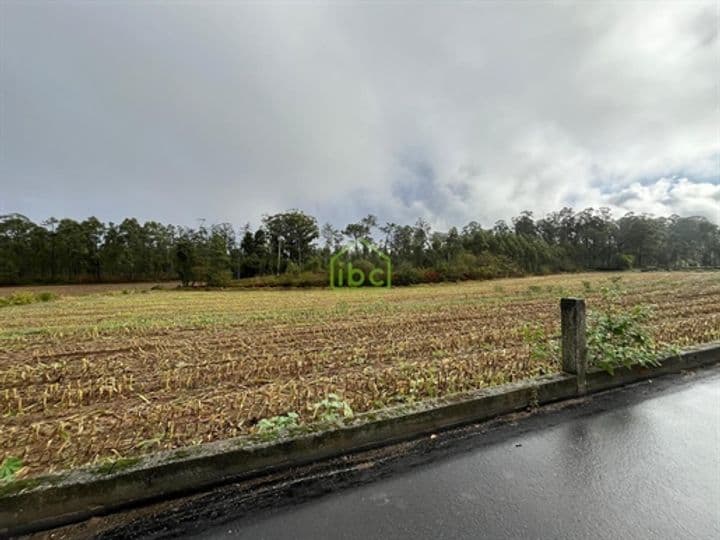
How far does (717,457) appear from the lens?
7.07 ft

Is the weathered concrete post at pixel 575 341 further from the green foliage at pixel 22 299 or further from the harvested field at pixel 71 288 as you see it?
the harvested field at pixel 71 288

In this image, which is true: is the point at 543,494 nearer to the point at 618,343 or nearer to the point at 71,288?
the point at 618,343

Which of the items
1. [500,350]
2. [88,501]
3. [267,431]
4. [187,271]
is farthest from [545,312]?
[187,271]

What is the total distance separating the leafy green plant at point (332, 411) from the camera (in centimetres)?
242

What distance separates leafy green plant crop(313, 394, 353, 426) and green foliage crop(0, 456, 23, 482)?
A: 1.83 meters

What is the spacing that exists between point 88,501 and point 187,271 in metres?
42.8

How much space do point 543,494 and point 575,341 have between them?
187 cm

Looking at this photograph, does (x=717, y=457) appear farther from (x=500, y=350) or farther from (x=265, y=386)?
(x=265, y=386)

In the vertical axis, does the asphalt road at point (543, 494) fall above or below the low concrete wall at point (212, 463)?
below

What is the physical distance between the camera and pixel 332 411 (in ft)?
8.89

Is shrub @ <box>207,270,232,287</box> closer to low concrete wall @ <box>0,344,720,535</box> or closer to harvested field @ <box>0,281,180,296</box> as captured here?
harvested field @ <box>0,281,180,296</box>

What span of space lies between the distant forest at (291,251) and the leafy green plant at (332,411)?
30943 mm

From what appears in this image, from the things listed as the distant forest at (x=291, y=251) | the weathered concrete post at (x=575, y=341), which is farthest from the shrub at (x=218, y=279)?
the weathered concrete post at (x=575, y=341)

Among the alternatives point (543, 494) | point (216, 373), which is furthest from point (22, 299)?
point (543, 494)
